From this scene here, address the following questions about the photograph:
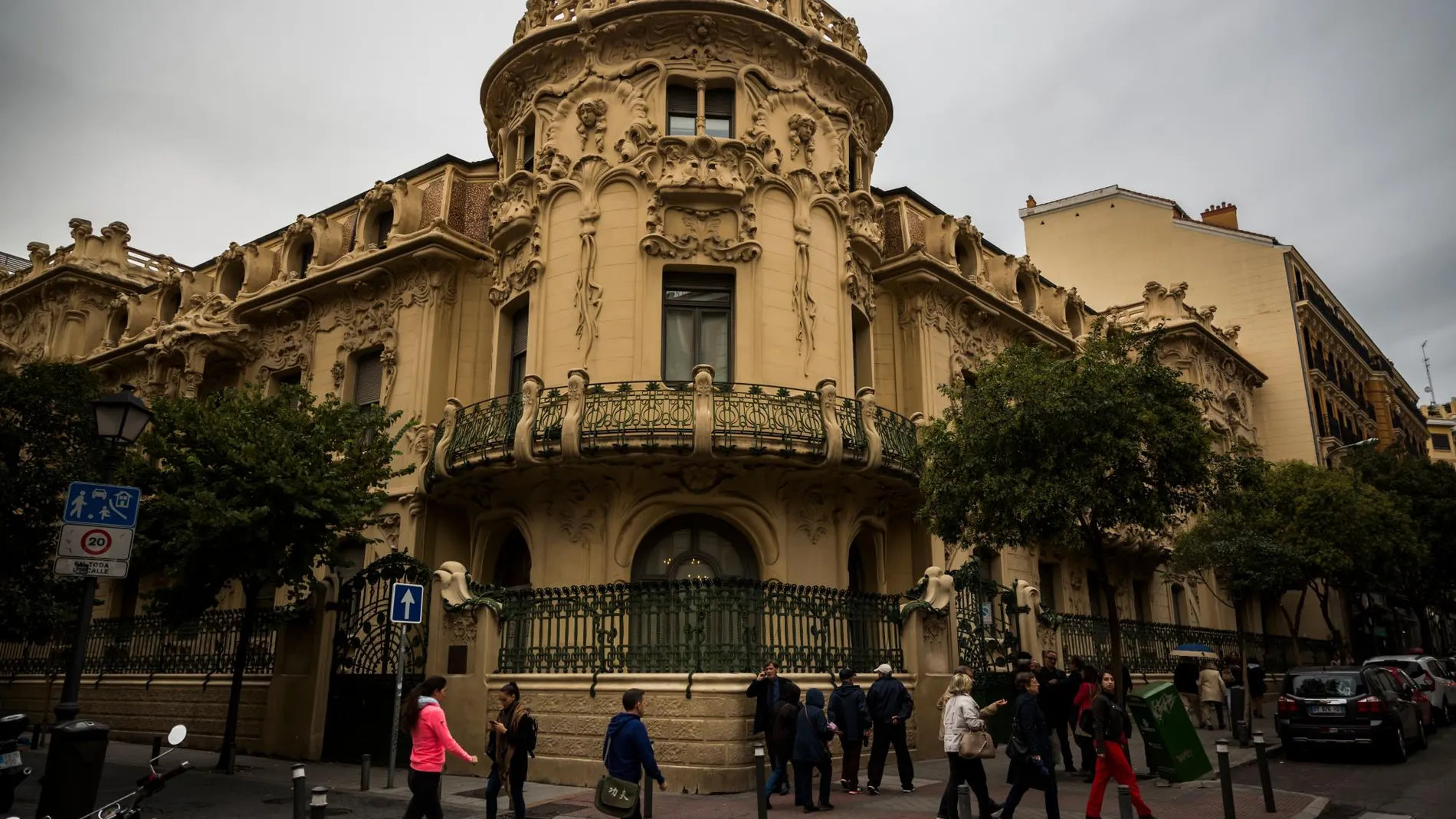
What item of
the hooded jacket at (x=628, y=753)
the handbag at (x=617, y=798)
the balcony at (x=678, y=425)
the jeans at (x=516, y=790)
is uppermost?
the balcony at (x=678, y=425)

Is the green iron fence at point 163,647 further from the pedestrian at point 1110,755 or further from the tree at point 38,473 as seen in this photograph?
the pedestrian at point 1110,755

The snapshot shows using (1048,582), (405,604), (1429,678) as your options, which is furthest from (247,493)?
(1429,678)

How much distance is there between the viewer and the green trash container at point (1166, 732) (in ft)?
40.5

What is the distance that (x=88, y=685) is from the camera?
22.1m

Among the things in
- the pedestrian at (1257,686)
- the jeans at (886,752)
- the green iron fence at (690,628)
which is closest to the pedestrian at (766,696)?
the green iron fence at (690,628)

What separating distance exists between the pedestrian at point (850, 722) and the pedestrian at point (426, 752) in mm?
5493

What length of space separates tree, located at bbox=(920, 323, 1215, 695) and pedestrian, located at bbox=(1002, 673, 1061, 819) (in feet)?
17.5

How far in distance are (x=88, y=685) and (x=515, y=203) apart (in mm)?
14491

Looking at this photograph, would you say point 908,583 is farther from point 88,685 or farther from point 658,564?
point 88,685

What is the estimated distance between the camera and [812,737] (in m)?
11.5

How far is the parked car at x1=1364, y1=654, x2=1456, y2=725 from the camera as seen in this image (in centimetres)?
2242

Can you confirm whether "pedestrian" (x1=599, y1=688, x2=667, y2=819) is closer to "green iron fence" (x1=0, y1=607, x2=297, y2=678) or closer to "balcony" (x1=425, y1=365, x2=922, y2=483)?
"balcony" (x1=425, y1=365, x2=922, y2=483)

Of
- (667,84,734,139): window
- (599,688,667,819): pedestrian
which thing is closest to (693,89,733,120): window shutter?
(667,84,734,139): window

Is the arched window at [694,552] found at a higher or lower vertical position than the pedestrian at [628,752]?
higher
